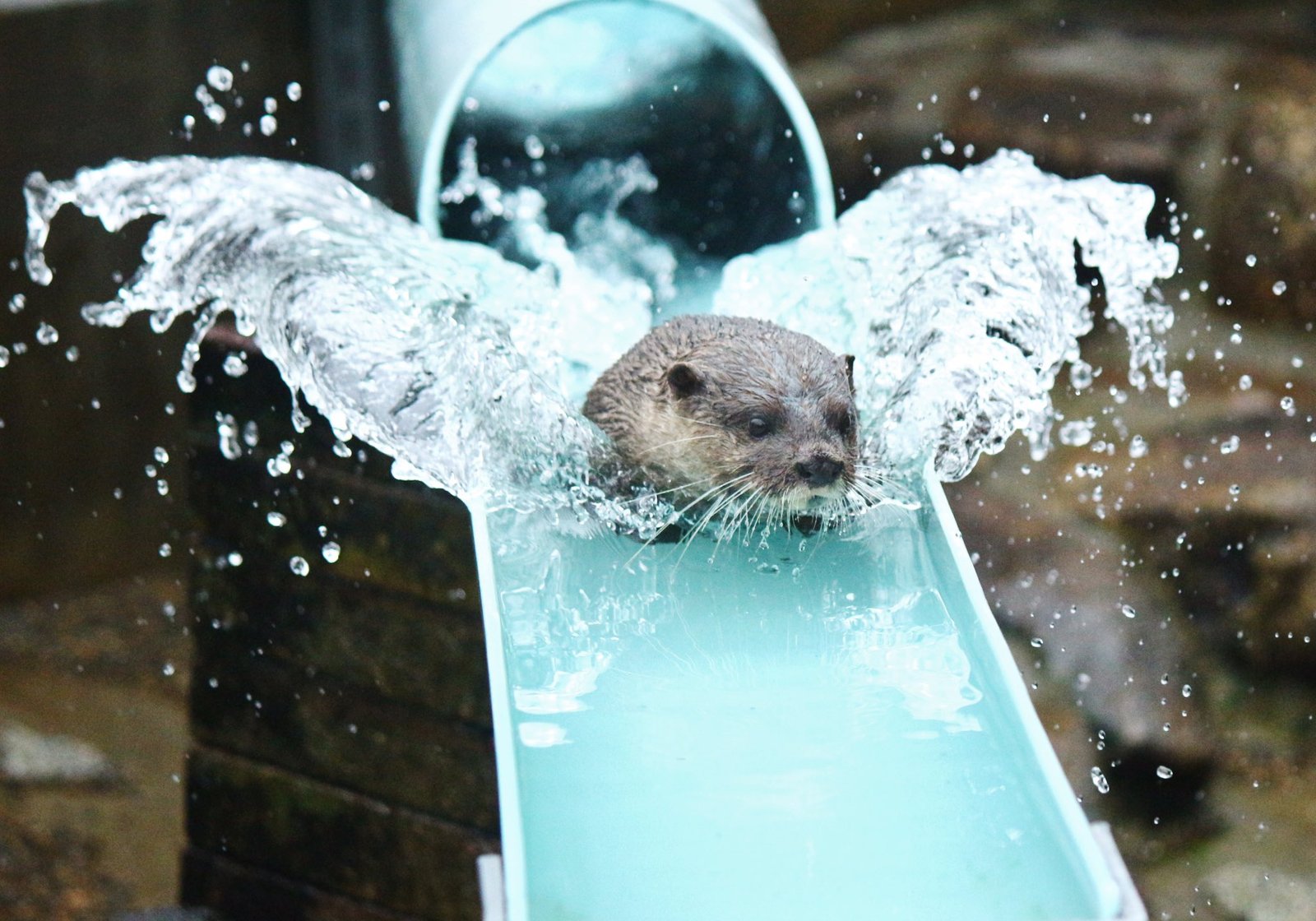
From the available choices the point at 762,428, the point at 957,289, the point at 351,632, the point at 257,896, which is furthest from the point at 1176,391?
the point at 257,896

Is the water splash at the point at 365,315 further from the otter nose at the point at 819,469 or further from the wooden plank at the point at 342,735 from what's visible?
the wooden plank at the point at 342,735

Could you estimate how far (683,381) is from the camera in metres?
2.53

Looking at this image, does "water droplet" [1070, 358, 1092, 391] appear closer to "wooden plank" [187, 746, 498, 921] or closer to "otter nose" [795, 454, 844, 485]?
"otter nose" [795, 454, 844, 485]

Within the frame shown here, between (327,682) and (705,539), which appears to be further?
(327,682)

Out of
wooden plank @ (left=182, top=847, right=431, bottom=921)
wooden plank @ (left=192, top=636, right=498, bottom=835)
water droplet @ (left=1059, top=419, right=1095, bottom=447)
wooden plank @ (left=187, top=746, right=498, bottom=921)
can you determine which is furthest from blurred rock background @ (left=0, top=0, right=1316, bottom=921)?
wooden plank @ (left=192, top=636, right=498, bottom=835)

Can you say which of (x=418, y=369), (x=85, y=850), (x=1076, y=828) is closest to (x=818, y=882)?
(x=1076, y=828)

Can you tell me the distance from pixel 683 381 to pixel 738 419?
5.2 inches

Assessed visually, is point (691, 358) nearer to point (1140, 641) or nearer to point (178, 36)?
point (1140, 641)

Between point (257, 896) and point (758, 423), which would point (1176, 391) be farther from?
point (257, 896)

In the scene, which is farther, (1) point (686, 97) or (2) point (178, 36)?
(2) point (178, 36)

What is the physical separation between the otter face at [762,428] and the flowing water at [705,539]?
0.11 meters

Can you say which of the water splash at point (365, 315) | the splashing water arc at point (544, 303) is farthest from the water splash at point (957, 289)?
the water splash at point (365, 315)

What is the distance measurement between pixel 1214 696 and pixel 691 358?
200 cm

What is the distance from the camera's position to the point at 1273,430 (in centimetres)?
414
